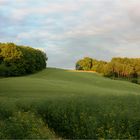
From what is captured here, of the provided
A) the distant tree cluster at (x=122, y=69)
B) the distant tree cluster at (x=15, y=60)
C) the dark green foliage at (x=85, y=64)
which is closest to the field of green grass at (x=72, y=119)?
the distant tree cluster at (x=15, y=60)

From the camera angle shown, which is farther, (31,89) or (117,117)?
(31,89)

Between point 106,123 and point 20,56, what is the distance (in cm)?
8916

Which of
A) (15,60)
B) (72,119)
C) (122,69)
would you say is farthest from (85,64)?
(72,119)

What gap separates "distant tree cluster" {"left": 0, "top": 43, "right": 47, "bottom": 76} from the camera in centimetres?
10416

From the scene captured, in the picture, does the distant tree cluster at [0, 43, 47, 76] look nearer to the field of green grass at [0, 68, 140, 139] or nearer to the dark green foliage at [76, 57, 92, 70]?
the dark green foliage at [76, 57, 92, 70]

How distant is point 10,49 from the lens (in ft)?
352

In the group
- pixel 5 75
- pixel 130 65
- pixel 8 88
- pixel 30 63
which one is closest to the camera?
pixel 8 88

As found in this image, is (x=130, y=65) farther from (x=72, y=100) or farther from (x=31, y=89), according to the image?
(x=72, y=100)

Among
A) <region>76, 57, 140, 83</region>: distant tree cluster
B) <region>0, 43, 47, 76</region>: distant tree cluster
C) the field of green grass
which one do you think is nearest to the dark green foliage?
<region>76, 57, 140, 83</region>: distant tree cluster

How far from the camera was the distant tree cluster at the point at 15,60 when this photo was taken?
104162mm

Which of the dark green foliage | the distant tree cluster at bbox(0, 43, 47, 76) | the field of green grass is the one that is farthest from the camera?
the dark green foliage

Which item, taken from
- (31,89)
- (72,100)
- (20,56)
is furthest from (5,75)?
(72,100)

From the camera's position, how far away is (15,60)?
347 ft

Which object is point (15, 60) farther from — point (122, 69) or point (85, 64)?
point (85, 64)
